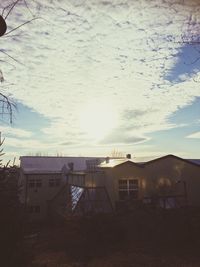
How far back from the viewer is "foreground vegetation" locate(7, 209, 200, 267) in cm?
1423

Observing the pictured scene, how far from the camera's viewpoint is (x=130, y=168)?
24891mm

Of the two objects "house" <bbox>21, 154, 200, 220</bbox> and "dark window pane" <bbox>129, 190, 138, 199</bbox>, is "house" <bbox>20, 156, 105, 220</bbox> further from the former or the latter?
"dark window pane" <bbox>129, 190, 138, 199</bbox>

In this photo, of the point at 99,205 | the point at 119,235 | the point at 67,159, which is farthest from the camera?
the point at 67,159

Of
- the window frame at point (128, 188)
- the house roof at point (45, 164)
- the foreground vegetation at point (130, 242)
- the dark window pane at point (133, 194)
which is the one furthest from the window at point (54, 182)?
the foreground vegetation at point (130, 242)

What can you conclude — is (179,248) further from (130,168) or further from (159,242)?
(130,168)

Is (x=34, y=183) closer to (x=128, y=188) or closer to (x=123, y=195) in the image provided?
(x=123, y=195)

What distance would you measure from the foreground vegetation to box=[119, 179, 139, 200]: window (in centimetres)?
502

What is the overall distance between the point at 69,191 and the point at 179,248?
12.9m

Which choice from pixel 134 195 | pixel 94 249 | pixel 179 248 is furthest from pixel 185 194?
pixel 94 249

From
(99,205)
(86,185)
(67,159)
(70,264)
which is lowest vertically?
(70,264)

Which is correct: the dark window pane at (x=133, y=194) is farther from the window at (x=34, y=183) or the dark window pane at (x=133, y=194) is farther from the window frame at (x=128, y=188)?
the window at (x=34, y=183)

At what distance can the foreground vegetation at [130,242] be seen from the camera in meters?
14.2

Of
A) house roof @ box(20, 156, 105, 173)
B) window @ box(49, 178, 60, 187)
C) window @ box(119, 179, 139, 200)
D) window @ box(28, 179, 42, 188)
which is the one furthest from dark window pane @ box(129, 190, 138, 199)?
window @ box(28, 179, 42, 188)

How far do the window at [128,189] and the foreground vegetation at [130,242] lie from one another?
502 centimetres
